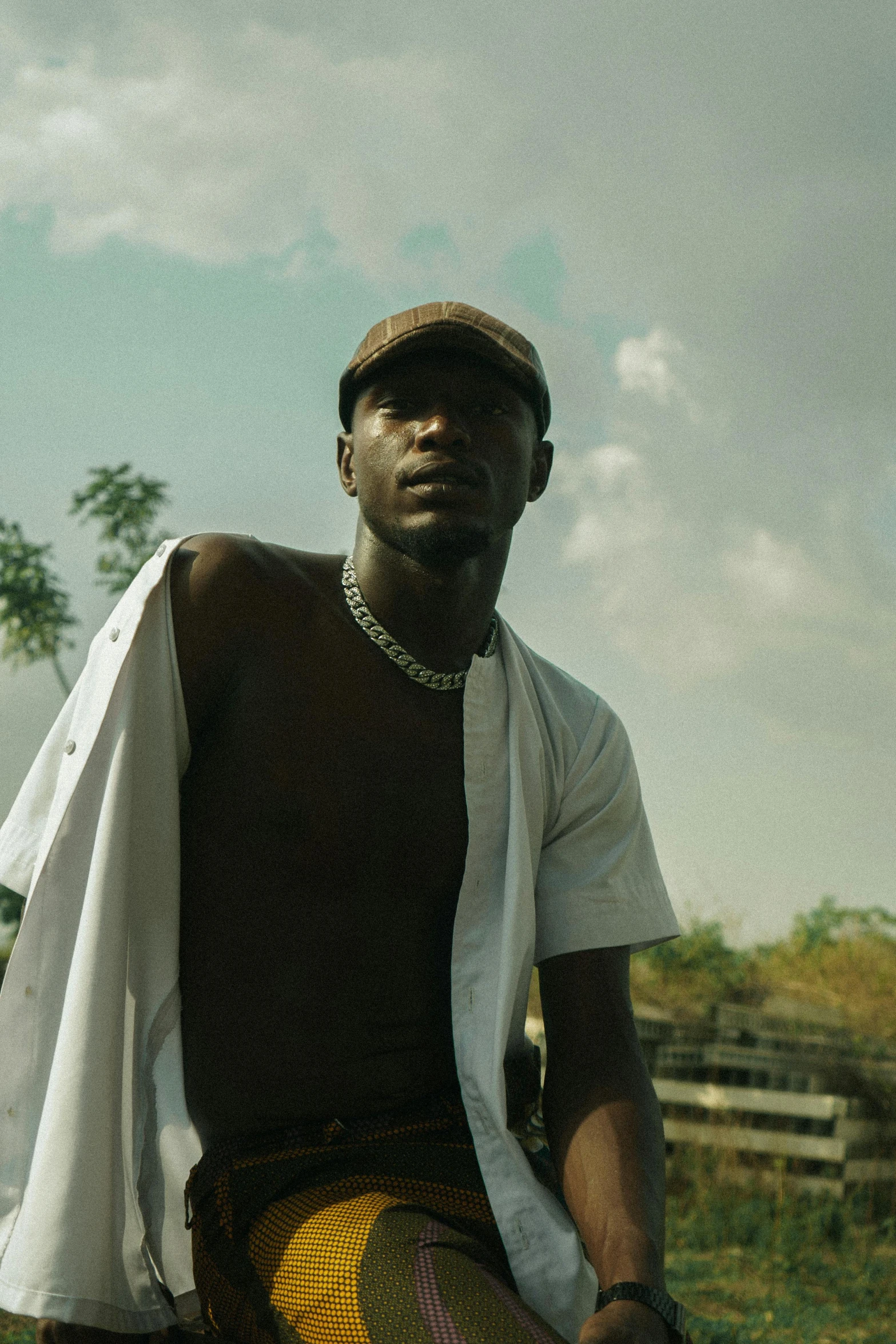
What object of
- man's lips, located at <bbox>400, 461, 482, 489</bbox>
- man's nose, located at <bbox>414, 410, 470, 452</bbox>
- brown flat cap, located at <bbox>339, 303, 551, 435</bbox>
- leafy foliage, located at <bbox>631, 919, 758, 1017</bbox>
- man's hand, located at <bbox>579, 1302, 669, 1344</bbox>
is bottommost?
man's hand, located at <bbox>579, 1302, 669, 1344</bbox>

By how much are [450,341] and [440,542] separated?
39 centimetres

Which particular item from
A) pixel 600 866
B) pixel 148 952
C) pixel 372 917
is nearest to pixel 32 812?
pixel 148 952

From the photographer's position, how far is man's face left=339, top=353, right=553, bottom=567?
2.37 m

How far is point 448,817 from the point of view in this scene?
242cm

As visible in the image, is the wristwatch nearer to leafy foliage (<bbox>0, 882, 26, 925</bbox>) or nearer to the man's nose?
the man's nose

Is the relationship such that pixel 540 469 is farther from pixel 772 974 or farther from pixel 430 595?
pixel 772 974

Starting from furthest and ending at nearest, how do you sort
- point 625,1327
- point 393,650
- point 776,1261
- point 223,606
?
point 776,1261 → point 393,650 → point 223,606 → point 625,1327

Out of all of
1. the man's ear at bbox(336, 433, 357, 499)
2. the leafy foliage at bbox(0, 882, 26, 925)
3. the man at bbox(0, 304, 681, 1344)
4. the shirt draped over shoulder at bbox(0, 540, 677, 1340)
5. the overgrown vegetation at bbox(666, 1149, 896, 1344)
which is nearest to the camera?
the shirt draped over shoulder at bbox(0, 540, 677, 1340)

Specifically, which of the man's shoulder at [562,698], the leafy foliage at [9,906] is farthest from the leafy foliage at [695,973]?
the man's shoulder at [562,698]

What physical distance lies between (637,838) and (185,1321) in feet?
4.07

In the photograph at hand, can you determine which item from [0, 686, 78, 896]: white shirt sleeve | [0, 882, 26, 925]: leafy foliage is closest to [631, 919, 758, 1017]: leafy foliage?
[0, 882, 26, 925]: leafy foliage

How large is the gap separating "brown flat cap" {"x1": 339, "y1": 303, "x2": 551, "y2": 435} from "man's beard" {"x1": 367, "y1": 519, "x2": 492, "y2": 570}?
0.32m

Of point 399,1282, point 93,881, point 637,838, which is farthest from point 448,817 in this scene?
point 399,1282

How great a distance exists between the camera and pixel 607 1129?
2.28 m
